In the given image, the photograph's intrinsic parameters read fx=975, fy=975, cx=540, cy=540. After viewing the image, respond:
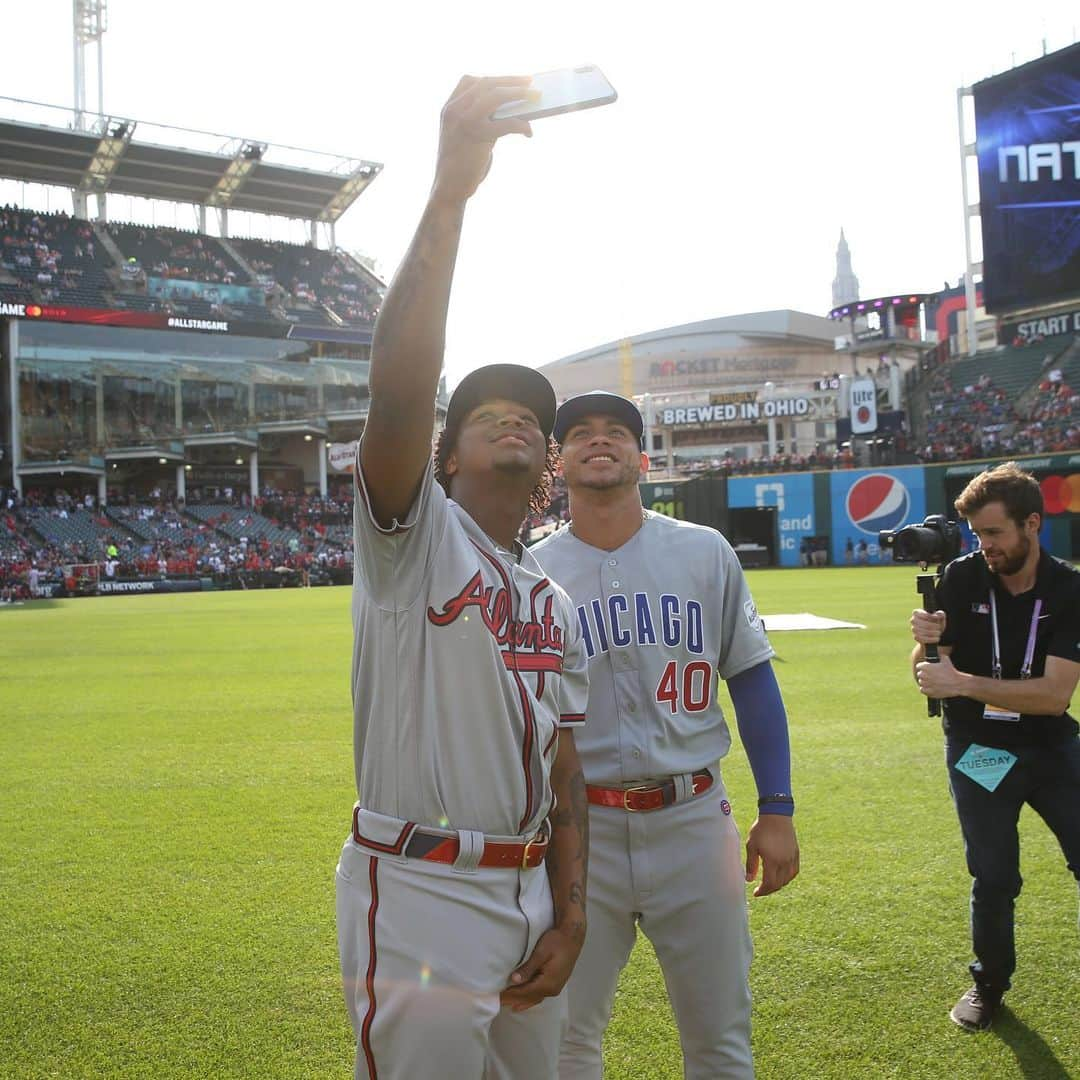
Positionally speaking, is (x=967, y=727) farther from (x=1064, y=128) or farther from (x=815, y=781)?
(x=1064, y=128)

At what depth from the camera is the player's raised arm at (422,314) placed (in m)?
1.91

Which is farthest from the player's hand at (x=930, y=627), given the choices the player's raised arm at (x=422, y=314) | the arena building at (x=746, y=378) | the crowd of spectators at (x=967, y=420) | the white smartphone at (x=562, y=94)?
the arena building at (x=746, y=378)

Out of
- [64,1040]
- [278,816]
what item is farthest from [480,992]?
[278,816]

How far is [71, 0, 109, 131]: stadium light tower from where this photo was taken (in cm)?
5972

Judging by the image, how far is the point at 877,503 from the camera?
41875 mm

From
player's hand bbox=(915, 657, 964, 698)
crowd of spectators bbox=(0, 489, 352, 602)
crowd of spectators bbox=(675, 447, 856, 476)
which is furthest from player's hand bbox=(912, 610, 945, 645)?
crowd of spectators bbox=(675, 447, 856, 476)

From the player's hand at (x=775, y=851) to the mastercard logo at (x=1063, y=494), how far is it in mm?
38556

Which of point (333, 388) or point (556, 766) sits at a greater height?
point (333, 388)

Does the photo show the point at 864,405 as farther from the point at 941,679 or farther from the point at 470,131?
the point at 470,131

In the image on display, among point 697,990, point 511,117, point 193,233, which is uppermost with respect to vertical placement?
point 193,233

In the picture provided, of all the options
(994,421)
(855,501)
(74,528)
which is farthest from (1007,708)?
(74,528)

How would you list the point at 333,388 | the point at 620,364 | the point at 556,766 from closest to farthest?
the point at 556,766 < the point at 333,388 < the point at 620,364

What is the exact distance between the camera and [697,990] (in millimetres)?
2861

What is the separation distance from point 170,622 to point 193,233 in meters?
51.9
